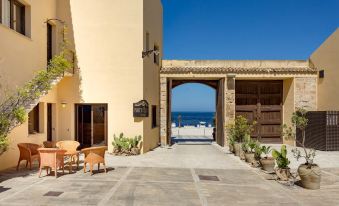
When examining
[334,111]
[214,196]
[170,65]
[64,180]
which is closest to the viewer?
[214,196]

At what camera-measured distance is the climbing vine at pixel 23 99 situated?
9.38 m

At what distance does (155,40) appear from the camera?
19250 millimetres

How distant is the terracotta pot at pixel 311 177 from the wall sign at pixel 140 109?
8.02 metres

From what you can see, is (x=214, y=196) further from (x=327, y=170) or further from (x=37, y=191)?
(x=327, y=170)

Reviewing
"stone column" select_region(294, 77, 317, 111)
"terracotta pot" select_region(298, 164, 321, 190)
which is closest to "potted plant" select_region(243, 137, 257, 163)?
"terracotta pot" select_region(298, 164, 321, 190)

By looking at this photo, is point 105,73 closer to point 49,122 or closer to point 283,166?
point 49,122

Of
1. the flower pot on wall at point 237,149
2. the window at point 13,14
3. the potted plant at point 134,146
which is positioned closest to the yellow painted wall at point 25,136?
the window at point 13,14

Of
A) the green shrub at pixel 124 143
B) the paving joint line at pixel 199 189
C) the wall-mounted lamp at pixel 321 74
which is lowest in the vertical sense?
the paving joint line at pixel 199 189

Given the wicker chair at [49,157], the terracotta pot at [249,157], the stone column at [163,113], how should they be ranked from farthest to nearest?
1. the stone column at [163,113]
2. the terracotta pot at [249,157]
3. the wicker chair at [49,157]

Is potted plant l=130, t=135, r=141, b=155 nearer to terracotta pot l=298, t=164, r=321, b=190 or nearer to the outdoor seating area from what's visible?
the outdoor seating area

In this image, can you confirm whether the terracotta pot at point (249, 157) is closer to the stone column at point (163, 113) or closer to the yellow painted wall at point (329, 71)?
the stone column at point (163, 113)

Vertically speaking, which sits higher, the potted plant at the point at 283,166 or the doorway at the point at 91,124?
the doorway at the point at 91,124

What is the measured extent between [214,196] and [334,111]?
12.5 m

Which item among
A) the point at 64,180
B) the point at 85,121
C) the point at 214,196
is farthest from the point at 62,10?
the point at 214,196
